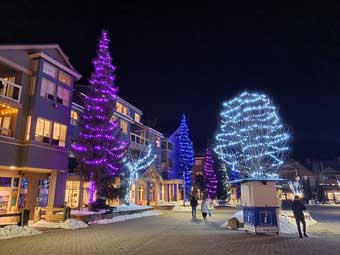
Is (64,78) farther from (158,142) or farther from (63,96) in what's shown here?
(158,142)

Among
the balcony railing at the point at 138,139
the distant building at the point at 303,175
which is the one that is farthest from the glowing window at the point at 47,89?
the distant building at the point at 303,175

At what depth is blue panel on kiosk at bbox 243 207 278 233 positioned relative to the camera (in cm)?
1283

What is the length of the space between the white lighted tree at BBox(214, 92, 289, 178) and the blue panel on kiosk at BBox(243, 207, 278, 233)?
8.64 meters

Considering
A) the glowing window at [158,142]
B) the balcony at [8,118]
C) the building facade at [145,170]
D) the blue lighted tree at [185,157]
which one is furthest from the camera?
the blue lighted tree at [185,157]

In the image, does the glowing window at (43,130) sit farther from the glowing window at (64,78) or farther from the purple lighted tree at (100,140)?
the glowing window at (64,78)

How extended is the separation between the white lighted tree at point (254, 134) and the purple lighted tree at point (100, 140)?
9442 millimetres

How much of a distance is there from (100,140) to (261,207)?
1319 centimetres

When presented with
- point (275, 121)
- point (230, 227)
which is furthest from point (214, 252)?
point (275, 121)

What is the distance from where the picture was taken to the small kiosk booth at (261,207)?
1290 cm

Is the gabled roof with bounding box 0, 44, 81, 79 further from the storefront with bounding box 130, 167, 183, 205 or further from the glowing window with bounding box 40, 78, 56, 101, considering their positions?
the storefront with bounding box 130, 167, 183, 205

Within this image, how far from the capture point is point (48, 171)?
67.9ft

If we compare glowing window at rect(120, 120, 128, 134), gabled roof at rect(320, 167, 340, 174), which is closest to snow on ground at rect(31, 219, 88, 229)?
glowing window at rect(120, 120, 128, 134)

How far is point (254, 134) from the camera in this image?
22016 millimetres

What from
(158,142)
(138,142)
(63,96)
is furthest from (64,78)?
(158,142)
